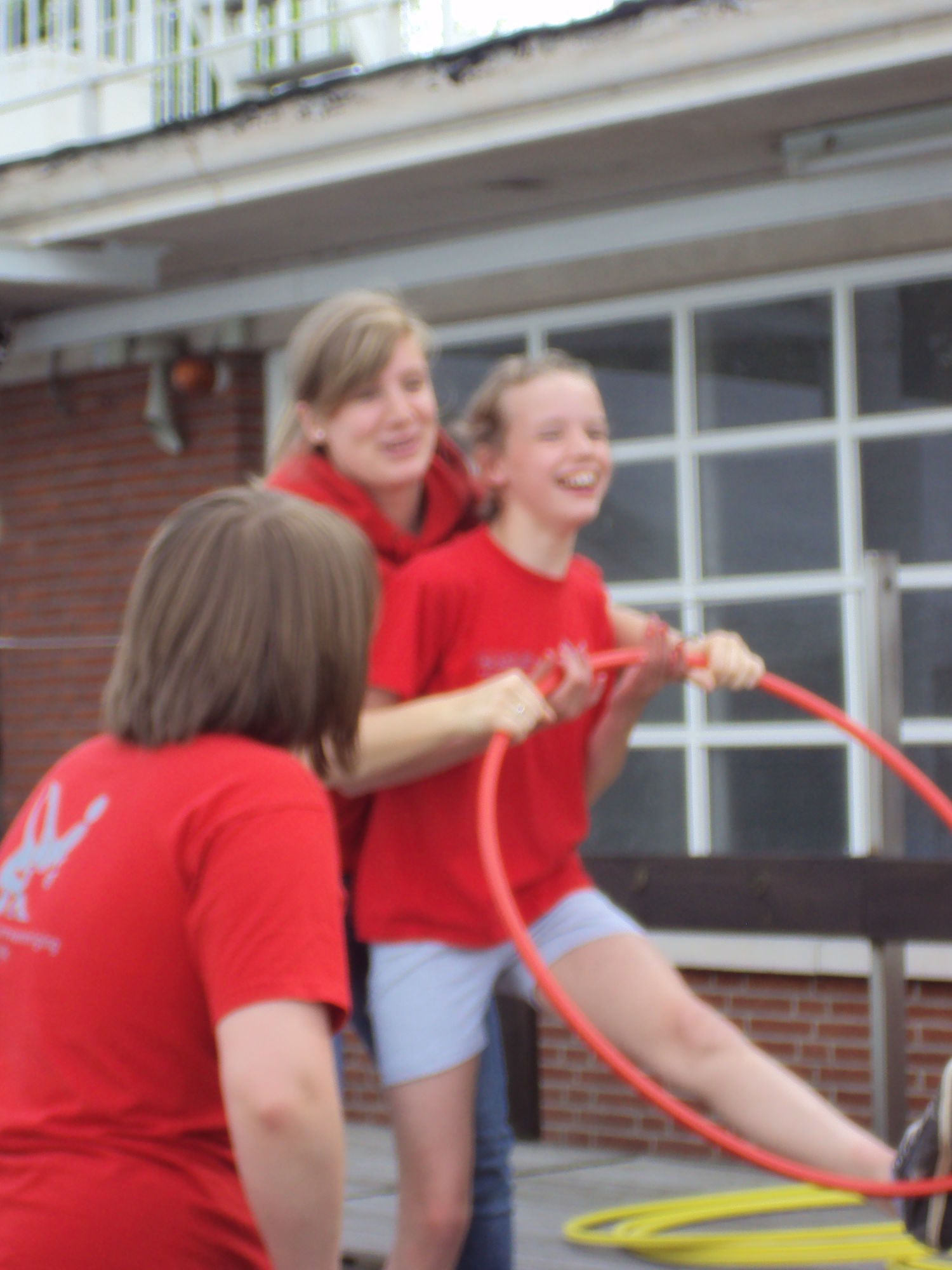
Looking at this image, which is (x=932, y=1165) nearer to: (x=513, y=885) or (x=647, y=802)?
(x=513, y=885)

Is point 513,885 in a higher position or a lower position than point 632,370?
lower

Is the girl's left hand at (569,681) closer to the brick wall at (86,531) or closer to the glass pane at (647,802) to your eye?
the glass pane at (647,802)

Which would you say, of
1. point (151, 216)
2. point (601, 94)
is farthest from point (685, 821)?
point (151, 216)

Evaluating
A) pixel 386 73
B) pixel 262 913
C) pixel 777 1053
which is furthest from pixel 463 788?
pixel 386 73

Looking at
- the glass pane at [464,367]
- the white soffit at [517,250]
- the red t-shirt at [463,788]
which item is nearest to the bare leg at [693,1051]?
the red t-shirt at [463,788]

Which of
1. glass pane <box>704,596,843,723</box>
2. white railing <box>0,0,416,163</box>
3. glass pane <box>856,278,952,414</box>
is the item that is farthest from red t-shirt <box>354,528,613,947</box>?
white railing <box>0,0,416,163</box>

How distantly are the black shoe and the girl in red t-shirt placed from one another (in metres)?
0.12

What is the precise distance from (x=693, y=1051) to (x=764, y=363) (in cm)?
378

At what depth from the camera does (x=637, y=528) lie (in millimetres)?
6789

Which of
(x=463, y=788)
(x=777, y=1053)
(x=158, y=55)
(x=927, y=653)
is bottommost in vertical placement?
(x=777, y=1053)

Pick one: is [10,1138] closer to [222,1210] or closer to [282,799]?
[222,1210]

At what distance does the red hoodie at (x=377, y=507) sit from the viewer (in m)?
3.14

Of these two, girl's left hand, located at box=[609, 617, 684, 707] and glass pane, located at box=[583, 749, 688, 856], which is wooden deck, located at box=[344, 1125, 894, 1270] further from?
girl's left hand, located at box=[609, 617, 684, 707]

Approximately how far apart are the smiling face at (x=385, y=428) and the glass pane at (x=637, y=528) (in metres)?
3.54
